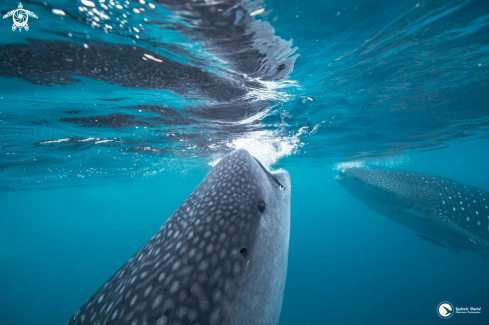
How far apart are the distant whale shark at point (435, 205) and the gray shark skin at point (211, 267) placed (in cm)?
967

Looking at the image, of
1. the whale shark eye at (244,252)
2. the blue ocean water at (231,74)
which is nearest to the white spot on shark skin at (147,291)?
the whale shark eye at (244,252)

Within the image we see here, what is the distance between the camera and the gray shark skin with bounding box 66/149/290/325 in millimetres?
1415

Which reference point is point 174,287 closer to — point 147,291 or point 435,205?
point 147,291

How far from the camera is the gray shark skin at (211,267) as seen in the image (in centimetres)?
142

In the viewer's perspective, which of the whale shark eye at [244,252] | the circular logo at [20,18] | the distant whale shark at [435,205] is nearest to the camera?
the whale shark eye at [244,252]

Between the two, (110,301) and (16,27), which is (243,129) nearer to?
(16,27)

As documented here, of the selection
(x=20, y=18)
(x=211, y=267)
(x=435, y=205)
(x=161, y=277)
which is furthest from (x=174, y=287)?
(x=435, y=205)

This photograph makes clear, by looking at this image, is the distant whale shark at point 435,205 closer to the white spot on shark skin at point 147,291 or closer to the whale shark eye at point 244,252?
the whale shark eye at point 244,252

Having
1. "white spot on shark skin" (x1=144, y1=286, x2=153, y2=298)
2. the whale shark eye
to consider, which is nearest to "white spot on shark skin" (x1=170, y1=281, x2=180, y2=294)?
→ "white spot on shark skin" (x1=144, y1=286, x2=153, y2=298)

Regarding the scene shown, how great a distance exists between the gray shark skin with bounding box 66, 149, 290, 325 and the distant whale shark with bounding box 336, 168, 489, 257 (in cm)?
967

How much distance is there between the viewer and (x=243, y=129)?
11.7m

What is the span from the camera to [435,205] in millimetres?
8836

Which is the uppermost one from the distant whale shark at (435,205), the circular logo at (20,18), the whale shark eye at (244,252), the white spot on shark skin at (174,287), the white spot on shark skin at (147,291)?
the circular logo at (20,18)

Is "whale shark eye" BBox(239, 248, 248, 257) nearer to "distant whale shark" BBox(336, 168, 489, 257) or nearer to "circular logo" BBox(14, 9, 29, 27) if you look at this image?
"circular logo" BBox(14, 9, 29, 27)
